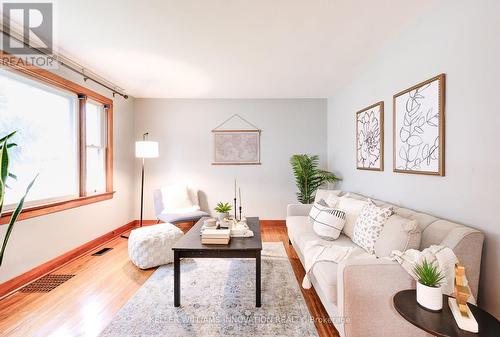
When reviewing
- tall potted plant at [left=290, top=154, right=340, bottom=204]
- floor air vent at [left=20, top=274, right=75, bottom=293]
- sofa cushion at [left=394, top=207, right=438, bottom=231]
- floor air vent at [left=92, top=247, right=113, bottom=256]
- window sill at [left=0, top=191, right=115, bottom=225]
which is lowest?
floor air vent at [left=20, top=274, right=75, bottom=293]

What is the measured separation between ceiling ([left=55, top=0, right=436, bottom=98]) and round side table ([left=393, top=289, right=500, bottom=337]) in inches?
81.9

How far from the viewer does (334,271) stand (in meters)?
1.66

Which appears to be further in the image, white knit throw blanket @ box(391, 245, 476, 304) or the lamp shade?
the lamp shade

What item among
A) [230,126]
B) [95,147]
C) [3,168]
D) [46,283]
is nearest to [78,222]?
[46,283]

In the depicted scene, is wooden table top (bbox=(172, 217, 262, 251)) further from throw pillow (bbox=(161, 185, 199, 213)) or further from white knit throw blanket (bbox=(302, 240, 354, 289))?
throw pillow (bbox=(161, 185, 199, 213))

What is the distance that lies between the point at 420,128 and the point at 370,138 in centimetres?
88

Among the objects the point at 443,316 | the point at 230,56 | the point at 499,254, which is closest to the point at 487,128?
the point at 499,254

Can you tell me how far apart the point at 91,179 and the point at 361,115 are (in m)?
4.00

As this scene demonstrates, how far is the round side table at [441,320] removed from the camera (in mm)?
997

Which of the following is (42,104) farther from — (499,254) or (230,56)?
(499,254)

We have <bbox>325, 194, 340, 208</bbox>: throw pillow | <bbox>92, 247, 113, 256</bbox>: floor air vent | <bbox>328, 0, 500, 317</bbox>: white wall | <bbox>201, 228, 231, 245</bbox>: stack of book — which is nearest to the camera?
<bbox>328, 0, 500, 317</bbox>: white wall

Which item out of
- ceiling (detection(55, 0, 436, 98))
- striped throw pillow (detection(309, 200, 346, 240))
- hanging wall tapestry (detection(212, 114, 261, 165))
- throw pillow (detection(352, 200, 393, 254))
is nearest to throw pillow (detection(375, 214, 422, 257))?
throw pillow (detection(352, 200, 393, 254))

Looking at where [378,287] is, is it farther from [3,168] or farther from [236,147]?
[236,147]

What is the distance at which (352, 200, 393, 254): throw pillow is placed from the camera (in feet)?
6.36
